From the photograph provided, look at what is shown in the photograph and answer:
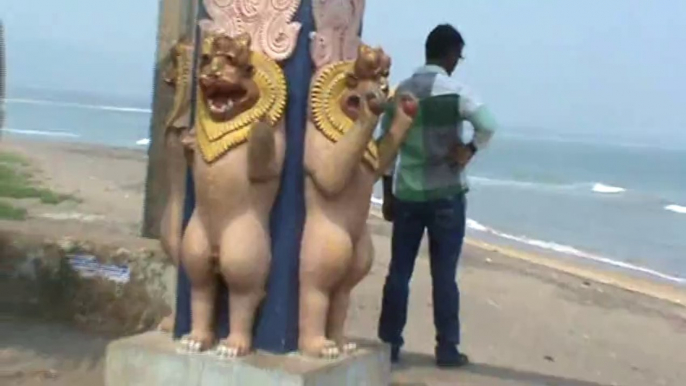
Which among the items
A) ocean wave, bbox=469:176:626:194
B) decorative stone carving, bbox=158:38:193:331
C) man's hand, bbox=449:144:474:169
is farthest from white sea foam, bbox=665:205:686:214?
decorative stone carving, bbox=158:38:193:331

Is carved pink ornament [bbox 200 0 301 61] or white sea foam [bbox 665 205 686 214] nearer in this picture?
carved pink ornament [bbox 200 0 301 61]

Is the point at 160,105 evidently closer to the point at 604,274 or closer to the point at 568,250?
the point at 604,274

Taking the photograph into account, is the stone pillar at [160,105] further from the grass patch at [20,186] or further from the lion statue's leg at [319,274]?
the grass patch at [20,186]

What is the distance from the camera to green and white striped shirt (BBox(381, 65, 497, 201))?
20.3ft

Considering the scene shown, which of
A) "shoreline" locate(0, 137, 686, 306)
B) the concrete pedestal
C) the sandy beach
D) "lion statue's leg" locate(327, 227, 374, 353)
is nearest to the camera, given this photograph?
the concrete pedestal

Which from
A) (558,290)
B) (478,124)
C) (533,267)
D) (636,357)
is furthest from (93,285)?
(533,267)

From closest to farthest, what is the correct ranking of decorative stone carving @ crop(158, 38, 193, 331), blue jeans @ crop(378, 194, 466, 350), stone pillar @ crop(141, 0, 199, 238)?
1. decorative stone carving @ crop(158, 38, 193, 331)
2. blue jeans @ crop(378, 194, 466, 350)
3. stone pillar @ crop(141, 0, 199, 238)

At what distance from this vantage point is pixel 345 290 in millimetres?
4402

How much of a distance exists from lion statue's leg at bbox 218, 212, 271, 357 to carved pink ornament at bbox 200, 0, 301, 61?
555 millimetres

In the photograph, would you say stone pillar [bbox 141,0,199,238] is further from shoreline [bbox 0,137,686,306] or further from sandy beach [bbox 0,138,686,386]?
shoreline [bbox 0,137,686,306]

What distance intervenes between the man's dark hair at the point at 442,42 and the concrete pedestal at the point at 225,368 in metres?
2.14

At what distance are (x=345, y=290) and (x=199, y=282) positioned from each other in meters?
0.49

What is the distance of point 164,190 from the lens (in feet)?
24.8

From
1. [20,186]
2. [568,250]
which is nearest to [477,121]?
[20,186]
